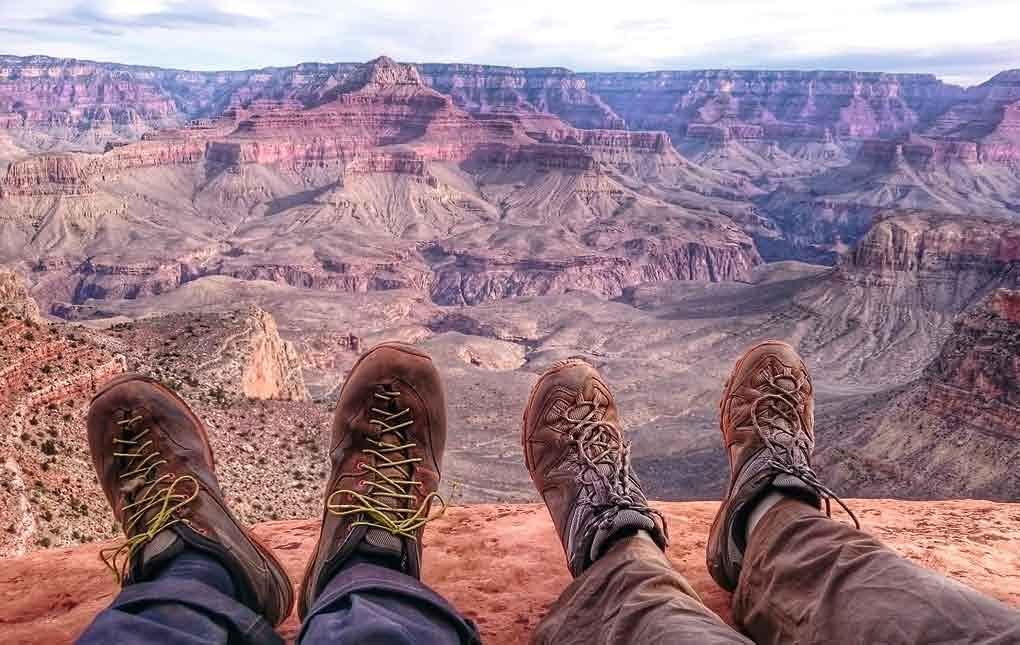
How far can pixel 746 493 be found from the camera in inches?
150

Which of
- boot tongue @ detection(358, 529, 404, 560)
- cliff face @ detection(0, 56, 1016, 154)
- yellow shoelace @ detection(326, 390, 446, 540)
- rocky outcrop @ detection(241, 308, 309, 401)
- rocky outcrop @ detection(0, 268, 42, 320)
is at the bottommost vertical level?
rocky outcrop @ detection(241, 308, 309, 401)

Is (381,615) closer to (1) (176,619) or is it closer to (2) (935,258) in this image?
(1) (176,619)

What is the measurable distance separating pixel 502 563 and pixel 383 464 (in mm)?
1083

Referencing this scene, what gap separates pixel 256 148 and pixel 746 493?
395 feet

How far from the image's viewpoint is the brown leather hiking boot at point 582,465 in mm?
3535

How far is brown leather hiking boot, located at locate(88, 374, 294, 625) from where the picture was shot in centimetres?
359

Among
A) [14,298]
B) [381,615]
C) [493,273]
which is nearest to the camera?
[381,615]

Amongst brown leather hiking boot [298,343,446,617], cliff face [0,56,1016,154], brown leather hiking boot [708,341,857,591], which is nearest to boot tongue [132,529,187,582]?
brown leather hiking boot [298,343,446,617]

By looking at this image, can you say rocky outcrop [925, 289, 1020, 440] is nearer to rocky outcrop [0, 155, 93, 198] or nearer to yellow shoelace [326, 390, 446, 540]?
yellow shoelace [326, 390, 446, 540]

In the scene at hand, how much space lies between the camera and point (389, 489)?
4.02 m

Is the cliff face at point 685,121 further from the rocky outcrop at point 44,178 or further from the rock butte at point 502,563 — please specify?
the rock butte at point 502,563

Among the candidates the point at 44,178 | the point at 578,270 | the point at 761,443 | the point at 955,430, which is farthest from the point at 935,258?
the point at 44,178

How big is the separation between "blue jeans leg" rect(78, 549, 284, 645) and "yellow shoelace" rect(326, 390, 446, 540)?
2.35ft

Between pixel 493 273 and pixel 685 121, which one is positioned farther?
pixel 685 121
